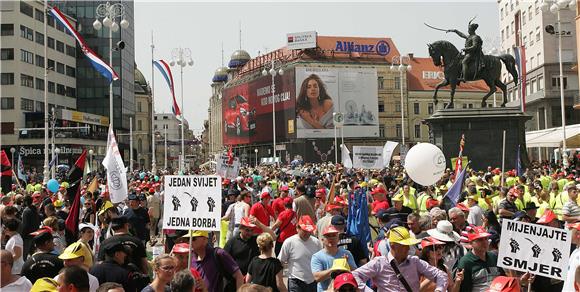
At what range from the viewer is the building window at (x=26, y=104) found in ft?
212

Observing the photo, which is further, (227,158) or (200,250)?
(227,158)

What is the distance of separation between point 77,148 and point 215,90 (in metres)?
73.9

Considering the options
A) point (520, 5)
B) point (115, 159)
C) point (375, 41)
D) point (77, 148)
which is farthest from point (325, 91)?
point (115, 159)

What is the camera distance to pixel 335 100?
275ft

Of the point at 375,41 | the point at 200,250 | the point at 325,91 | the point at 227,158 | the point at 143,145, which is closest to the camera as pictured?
the point at 200,250

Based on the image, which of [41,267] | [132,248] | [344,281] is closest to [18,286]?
[41,267]

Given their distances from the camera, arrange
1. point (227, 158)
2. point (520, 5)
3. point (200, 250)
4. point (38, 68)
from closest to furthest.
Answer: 1. point (200, 250)
2. point (227, 158)
3. point (38, 68)
4. point (520, 5)

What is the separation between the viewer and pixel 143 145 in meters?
128

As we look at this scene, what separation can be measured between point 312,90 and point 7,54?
35.8 metres

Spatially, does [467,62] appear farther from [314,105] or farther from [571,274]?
[314,105]

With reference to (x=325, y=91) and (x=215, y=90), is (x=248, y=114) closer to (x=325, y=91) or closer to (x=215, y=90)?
(x=325, y=91)

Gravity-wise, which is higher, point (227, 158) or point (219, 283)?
point (227, 158)

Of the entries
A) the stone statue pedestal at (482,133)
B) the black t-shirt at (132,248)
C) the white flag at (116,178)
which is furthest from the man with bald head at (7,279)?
the stone statue pedestal at (482,133)

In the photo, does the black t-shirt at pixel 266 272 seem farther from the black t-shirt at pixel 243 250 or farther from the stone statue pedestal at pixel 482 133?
the stone statue pedestal at pixel 482 133
